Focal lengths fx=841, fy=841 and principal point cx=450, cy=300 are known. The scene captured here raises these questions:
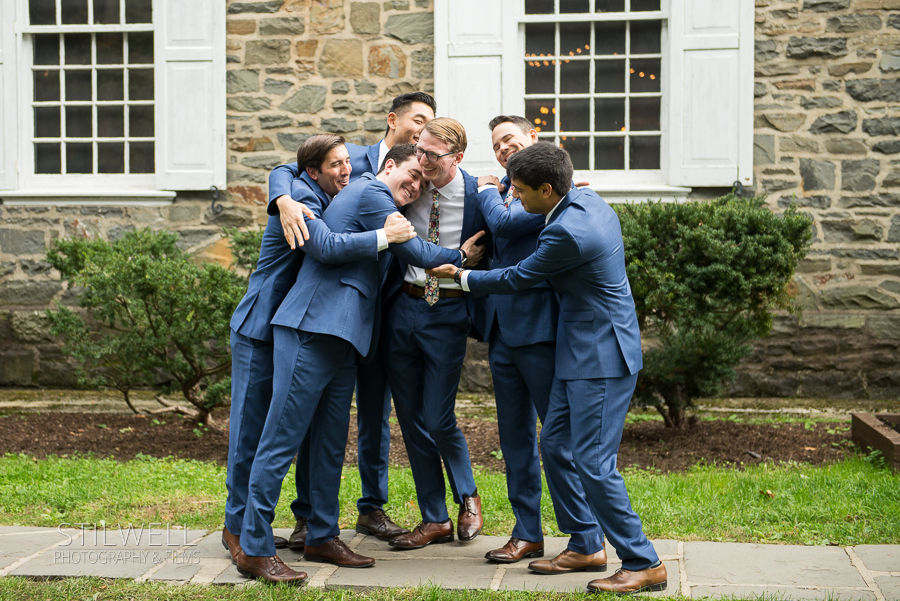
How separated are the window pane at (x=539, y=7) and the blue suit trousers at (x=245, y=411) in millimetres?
5084

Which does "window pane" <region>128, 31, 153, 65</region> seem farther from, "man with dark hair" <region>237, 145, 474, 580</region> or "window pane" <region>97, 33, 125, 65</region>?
"man with dark hair" <region>237, 145, 474, 580</region>

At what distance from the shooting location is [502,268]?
3514 mm

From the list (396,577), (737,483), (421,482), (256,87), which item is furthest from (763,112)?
(396,577)

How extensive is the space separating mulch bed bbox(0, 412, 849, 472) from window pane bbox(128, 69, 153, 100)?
3.15 meters

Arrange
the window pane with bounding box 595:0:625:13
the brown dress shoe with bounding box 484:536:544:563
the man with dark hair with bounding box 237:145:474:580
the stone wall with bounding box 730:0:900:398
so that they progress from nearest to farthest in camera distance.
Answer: the man with dark hair with bounding box 237:145:474:580 → the brown dress shoe with bounding box 484:536:544:563 → the stone wall with bounding box 730:0:900:398 → the window pane with bounding box 595:0:625:13

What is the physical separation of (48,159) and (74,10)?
4.62 feet

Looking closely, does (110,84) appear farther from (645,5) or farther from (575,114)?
(645,5)

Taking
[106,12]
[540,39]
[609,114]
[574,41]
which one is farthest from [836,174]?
[106,12]

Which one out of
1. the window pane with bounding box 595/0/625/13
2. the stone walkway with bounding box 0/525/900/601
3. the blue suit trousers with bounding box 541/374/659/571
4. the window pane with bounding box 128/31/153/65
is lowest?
the stone walkway with bounding box 0/525/900/601

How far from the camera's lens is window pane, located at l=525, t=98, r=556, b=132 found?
25.0ft

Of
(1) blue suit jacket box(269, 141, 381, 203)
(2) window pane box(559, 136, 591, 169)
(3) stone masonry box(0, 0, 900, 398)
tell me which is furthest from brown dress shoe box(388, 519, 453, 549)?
(2) window pane box(559, 136, 591, 169)

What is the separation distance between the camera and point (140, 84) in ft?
25.8

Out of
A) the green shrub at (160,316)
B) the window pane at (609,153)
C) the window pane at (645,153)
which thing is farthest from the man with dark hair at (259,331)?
the window pane at (645,153)

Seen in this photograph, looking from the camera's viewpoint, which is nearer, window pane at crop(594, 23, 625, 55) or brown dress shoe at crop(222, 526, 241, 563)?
brown dress shoe at crop(222, 526, 241, 563)
